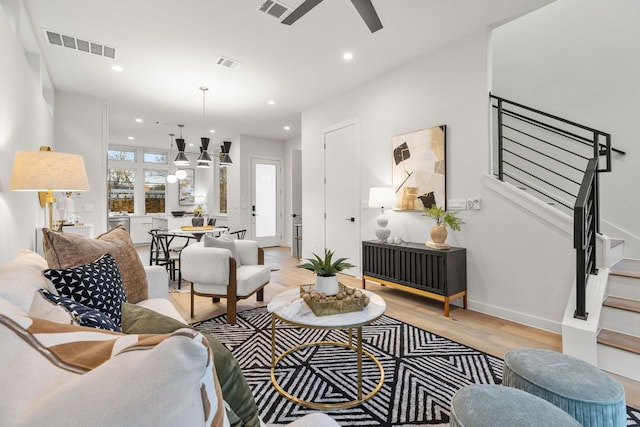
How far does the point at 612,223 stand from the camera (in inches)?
135

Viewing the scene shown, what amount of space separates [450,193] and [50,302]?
350cm

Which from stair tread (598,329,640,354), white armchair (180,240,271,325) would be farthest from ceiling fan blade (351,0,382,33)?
stair tread (598,329,640,354)

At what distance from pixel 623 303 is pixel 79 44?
5.70 metres

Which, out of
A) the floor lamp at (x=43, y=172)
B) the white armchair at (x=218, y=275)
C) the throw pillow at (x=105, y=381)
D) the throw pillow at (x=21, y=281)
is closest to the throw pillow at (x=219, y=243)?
the white armchair at (x=218, y=275)

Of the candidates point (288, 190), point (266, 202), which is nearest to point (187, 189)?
point (266, 202)

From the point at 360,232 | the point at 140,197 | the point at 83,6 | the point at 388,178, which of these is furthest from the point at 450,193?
the point at 140,197

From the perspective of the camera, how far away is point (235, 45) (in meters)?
3.53

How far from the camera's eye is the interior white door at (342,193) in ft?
15.6

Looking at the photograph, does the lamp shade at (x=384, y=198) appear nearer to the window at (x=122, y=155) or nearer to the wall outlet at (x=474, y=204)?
the wall outlet at (x=474, y=204)

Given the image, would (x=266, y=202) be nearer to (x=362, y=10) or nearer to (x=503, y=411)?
(x=362, y=10)

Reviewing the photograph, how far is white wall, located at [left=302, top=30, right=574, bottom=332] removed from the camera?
113 inches

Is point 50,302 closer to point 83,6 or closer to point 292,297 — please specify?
point 292,297

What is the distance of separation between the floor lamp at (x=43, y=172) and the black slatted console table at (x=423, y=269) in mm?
3141

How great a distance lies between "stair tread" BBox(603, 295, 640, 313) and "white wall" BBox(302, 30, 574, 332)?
35 cm
